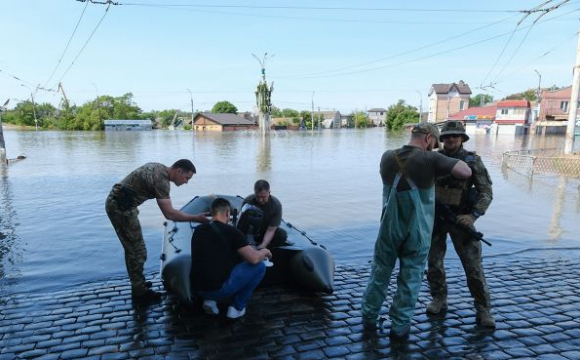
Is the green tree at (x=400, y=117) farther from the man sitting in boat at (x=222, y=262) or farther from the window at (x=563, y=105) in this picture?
the man sitting in boat at (x=222, y=262)

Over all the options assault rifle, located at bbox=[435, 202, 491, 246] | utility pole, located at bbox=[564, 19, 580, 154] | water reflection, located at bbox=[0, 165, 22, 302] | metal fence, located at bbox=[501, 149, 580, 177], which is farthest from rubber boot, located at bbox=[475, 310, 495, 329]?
utility pole, located at bbox=[564, 19, 580, 154]

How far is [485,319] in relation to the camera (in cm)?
390

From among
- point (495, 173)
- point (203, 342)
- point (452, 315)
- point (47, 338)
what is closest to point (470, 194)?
point (452, 315)

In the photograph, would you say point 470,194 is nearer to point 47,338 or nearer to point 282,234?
point 282,234

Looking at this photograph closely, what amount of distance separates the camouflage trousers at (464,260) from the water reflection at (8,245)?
5.06 m

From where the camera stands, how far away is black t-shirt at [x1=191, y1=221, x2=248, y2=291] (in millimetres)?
3645

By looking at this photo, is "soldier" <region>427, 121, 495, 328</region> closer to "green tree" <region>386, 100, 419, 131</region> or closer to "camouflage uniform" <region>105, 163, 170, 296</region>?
"camouflage uniform" <region>105, 163, 170, 296</region>

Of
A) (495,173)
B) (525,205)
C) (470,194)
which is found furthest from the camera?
(495,173)

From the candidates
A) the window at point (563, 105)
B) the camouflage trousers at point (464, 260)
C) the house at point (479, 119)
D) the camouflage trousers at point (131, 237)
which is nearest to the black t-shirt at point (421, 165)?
the camouflage trousers at point (464, 260)

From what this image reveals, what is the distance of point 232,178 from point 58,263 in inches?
418

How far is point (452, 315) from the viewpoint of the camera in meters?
4.20

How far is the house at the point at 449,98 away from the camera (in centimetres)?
7775

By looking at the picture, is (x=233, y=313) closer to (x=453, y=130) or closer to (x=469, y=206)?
(x=469, y=206)

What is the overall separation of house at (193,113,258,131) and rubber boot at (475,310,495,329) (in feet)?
276
